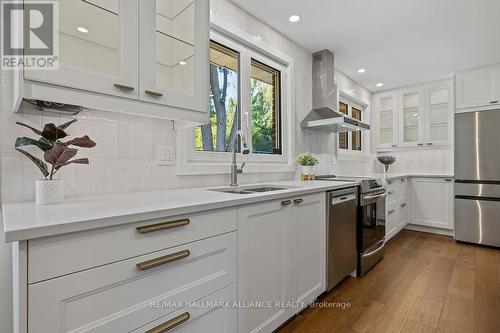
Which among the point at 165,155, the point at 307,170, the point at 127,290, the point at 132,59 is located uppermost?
the point at 132,59

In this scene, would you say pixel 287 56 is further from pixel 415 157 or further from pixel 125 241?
pixel 415 157

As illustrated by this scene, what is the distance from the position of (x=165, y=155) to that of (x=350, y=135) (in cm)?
337

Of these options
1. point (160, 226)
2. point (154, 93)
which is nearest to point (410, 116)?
point (154, 93)

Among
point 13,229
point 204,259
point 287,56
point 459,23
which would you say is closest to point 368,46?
point 459,23

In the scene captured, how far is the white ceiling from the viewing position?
2.14 metres

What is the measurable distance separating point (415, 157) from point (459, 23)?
2.63 meters

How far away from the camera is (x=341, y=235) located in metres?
2.13

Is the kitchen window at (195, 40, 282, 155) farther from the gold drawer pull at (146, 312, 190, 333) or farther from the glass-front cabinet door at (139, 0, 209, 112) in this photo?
the gold drawer pull at (146, 312, 190, 333)

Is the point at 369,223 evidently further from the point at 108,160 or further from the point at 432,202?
the point at 108,160

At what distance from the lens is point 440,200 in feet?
12.6

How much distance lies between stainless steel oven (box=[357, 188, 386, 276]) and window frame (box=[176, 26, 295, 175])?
827mm

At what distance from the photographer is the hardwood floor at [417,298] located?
1.67 meters

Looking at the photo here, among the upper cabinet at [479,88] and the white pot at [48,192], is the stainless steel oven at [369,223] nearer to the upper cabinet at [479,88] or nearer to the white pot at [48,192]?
the upper cabinet at [479,88]

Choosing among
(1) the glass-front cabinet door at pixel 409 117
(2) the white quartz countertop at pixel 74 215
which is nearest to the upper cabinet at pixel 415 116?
(1) the glass-front cabinet door at pixel 409 117
